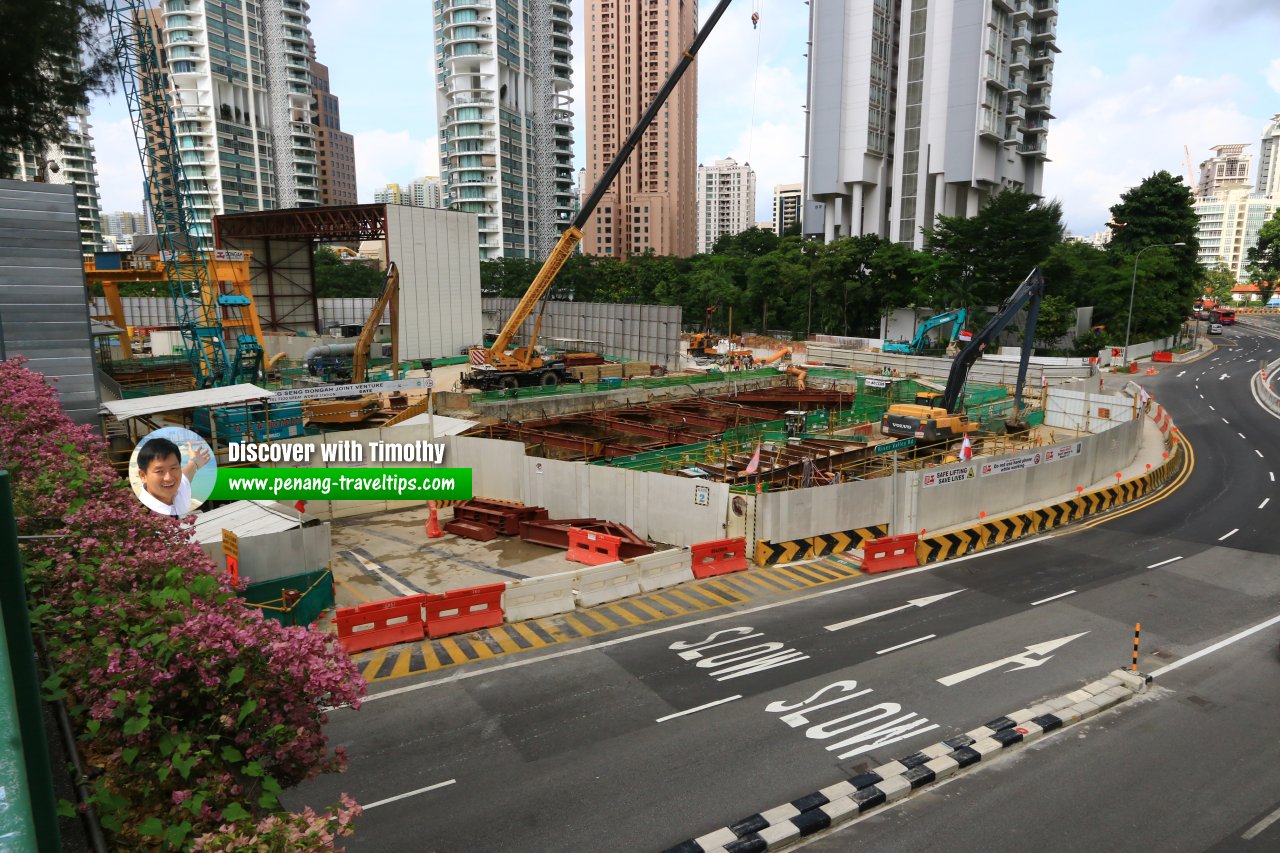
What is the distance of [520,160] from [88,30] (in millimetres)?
93676

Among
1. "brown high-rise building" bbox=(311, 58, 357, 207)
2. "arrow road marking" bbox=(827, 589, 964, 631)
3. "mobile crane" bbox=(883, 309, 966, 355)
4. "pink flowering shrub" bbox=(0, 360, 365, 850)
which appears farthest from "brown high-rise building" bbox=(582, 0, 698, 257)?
"pink flowering shrub" bbox=(0, 360, 365, 850)

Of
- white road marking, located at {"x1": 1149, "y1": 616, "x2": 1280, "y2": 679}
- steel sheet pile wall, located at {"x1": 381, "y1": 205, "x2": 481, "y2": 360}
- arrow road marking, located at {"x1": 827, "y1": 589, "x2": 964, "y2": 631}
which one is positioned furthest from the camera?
steel sheet pile wall, located at {"x1": 381, "y1": 205, "x2": 481, "y2": 360}

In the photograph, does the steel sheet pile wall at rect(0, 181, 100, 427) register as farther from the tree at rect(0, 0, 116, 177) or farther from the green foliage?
the green foliage

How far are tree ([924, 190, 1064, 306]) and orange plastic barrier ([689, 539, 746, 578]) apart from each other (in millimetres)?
58804

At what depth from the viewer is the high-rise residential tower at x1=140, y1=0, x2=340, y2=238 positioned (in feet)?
389

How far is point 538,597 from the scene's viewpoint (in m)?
17.4

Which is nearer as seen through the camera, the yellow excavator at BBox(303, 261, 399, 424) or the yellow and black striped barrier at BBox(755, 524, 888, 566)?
the yellow and black striped barrier at BBox(755, 524, 888, 566)

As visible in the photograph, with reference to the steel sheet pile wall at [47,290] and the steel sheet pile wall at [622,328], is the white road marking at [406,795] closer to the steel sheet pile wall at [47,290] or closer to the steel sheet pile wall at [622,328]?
the steel sheet pile wall at [47,290]

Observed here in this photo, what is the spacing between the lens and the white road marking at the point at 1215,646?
49.0 ft

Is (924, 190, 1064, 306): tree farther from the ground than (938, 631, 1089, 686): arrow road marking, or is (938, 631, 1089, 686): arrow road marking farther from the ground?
(924, 190, 1064, 306): tree

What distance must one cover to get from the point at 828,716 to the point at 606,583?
6863 mm

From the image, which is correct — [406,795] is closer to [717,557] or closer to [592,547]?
[592,547]

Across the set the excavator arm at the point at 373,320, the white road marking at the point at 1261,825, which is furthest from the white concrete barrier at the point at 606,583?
the excavator arm at the point at 373,320

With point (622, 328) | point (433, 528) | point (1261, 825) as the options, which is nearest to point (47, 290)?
point (433, 528)
